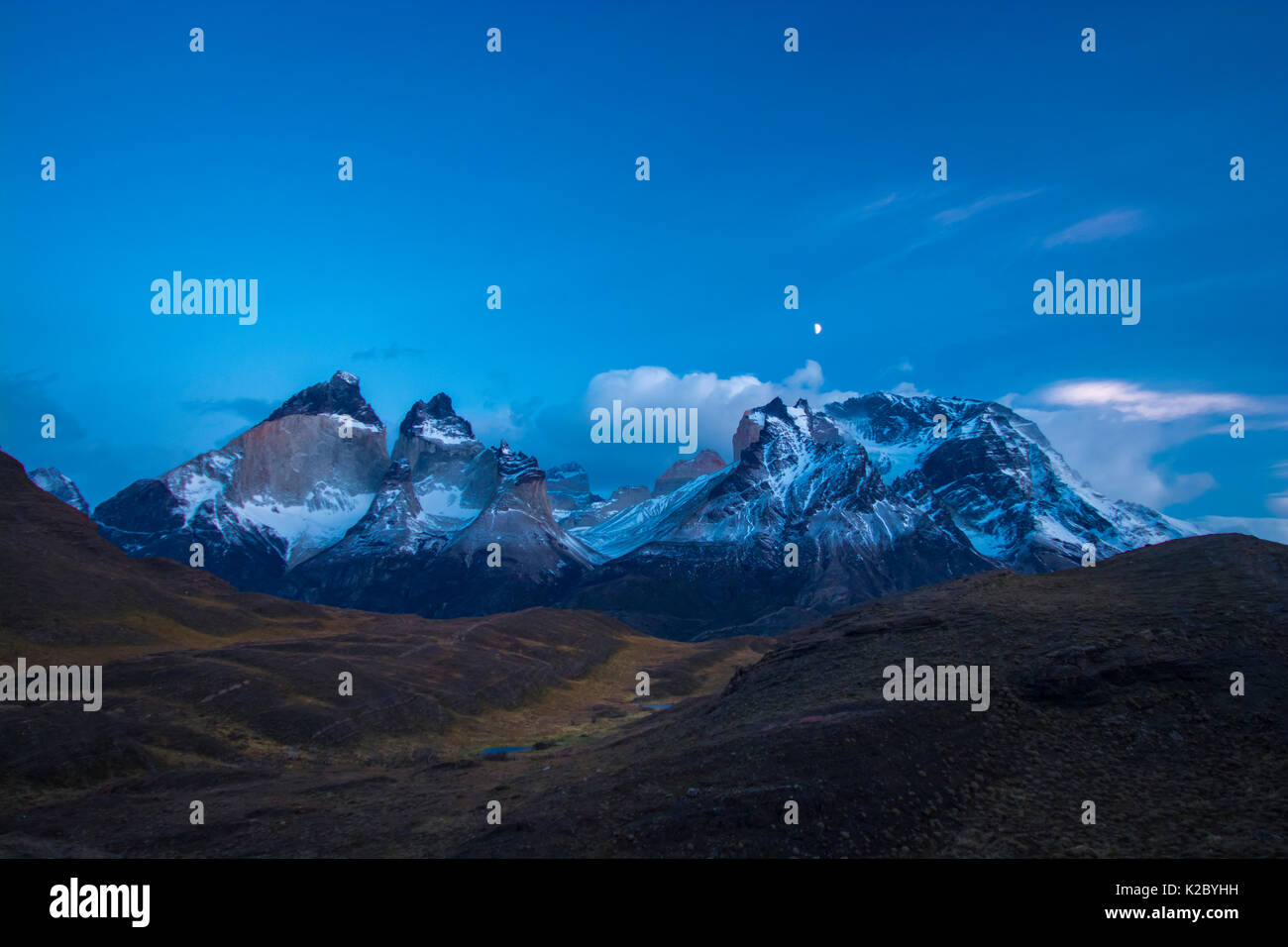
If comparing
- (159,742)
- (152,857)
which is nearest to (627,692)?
(159,742)

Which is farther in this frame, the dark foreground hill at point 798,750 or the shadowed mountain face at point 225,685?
the shadowed mountain face at point 225,685

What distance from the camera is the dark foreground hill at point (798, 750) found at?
81.1 feet

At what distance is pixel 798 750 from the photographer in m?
28.9

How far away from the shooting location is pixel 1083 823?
23.5 metres

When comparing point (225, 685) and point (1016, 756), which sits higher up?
point (1016, 756)
